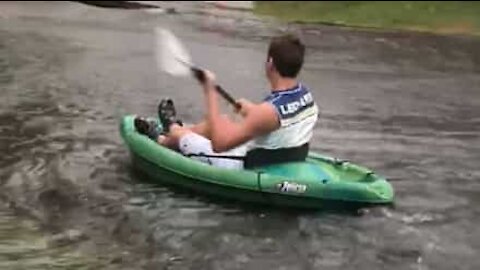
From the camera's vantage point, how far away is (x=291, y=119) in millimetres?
10422

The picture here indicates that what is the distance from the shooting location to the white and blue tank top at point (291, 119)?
→ 34.0 ft

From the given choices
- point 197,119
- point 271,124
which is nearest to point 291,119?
point 271,124

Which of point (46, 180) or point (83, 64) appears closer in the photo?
point (46, 180)

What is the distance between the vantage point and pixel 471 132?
14766mm

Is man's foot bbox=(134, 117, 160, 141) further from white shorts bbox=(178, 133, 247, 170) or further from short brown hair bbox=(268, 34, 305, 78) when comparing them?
short brown hair bbox=(268, 34, 305, 78)

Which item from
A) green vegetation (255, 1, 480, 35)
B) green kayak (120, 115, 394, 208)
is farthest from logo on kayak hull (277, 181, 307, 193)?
green vegetation (255, 1, 480, 35)

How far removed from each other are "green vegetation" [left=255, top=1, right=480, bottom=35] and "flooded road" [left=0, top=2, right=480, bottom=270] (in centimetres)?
294

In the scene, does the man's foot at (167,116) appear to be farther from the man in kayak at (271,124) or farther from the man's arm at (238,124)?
the man's arm at (238,124)

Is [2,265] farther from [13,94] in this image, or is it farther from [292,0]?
[292,0]

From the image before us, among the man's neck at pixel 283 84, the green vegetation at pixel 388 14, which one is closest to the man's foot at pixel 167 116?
the man's neck at pixel 283 84

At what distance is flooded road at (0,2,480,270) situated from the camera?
31.3 ft

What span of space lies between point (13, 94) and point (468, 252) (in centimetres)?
822

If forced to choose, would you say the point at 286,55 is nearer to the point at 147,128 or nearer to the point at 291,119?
the point at 291,119

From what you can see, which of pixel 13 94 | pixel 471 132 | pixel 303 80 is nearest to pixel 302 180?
pixel 471 132
